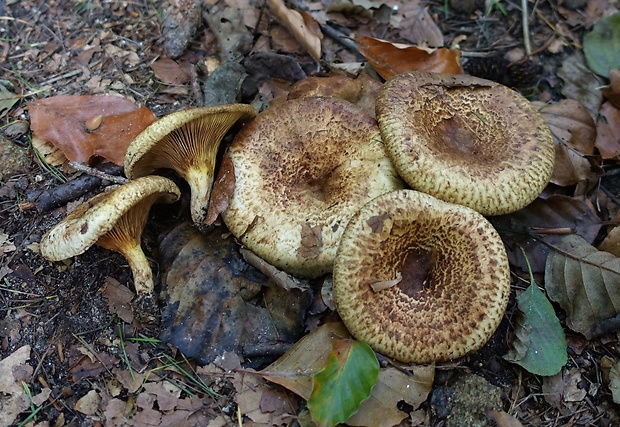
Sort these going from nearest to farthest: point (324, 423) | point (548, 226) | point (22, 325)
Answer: point (324, 423) → point (22, 325) → point (548, 226)

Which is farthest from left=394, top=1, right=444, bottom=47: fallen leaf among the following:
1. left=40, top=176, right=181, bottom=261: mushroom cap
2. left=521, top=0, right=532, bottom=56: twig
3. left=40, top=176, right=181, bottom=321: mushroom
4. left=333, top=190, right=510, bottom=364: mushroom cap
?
left=40, top=176, right=181, bottom=261: mushroom cap

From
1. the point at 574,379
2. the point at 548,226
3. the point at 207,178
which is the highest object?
the point at 207,178

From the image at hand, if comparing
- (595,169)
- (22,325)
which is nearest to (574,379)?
(595,169)

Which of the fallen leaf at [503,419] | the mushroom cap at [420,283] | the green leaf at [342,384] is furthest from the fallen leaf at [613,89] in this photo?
the green leaf at [342,384]

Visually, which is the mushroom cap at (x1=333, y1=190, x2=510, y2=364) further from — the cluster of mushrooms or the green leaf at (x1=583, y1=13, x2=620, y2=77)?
the green leaf at (x1=583, y1=13, x2=620, y2=77)

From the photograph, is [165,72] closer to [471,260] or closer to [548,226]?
[471,260]

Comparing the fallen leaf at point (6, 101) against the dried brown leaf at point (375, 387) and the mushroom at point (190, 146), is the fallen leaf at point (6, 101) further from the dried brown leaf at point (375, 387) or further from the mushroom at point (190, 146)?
the dried brown leaf at point (375, 387)
